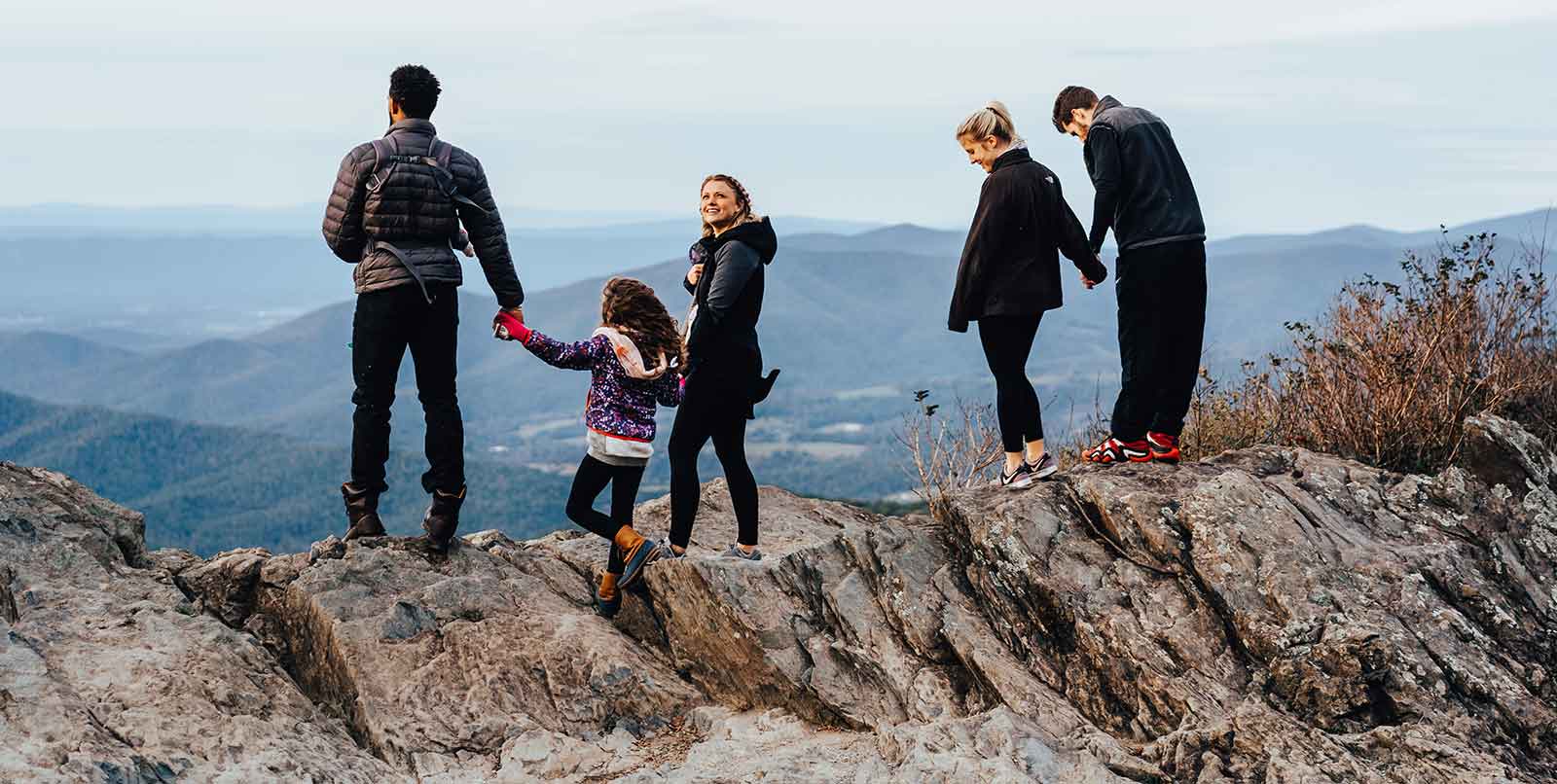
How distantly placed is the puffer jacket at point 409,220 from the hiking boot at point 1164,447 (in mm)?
4105

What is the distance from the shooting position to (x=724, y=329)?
287 inches

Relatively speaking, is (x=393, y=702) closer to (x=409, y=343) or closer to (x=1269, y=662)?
(x=409, y=343)

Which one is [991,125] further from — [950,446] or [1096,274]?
[950,446]

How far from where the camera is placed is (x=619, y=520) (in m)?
7.83

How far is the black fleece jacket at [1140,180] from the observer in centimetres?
771

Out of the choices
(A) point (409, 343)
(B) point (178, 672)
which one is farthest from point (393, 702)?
(A) point (409, 343)

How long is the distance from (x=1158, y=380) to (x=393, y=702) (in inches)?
195

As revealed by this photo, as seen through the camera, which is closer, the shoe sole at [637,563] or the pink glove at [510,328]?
the pink glove at [510,328]

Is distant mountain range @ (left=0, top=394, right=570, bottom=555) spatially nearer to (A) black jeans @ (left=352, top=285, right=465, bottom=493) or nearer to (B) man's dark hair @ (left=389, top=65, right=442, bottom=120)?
(A) black jeans @ (left=352, top=285, right=465, bottom=493)

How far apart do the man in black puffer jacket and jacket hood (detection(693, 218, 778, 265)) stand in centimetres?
119

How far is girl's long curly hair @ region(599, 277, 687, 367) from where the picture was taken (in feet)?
24.5

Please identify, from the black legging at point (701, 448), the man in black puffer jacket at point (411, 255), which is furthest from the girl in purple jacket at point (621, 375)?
the man in black puffer jacket at point (411, 255)

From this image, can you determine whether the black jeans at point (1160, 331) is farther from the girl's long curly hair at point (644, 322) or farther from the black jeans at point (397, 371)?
the black jeans at point (397, 371)

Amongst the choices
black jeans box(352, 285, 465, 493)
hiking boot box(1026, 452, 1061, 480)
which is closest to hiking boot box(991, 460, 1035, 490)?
hiking boot box(1026, 452, 1061, 480)
